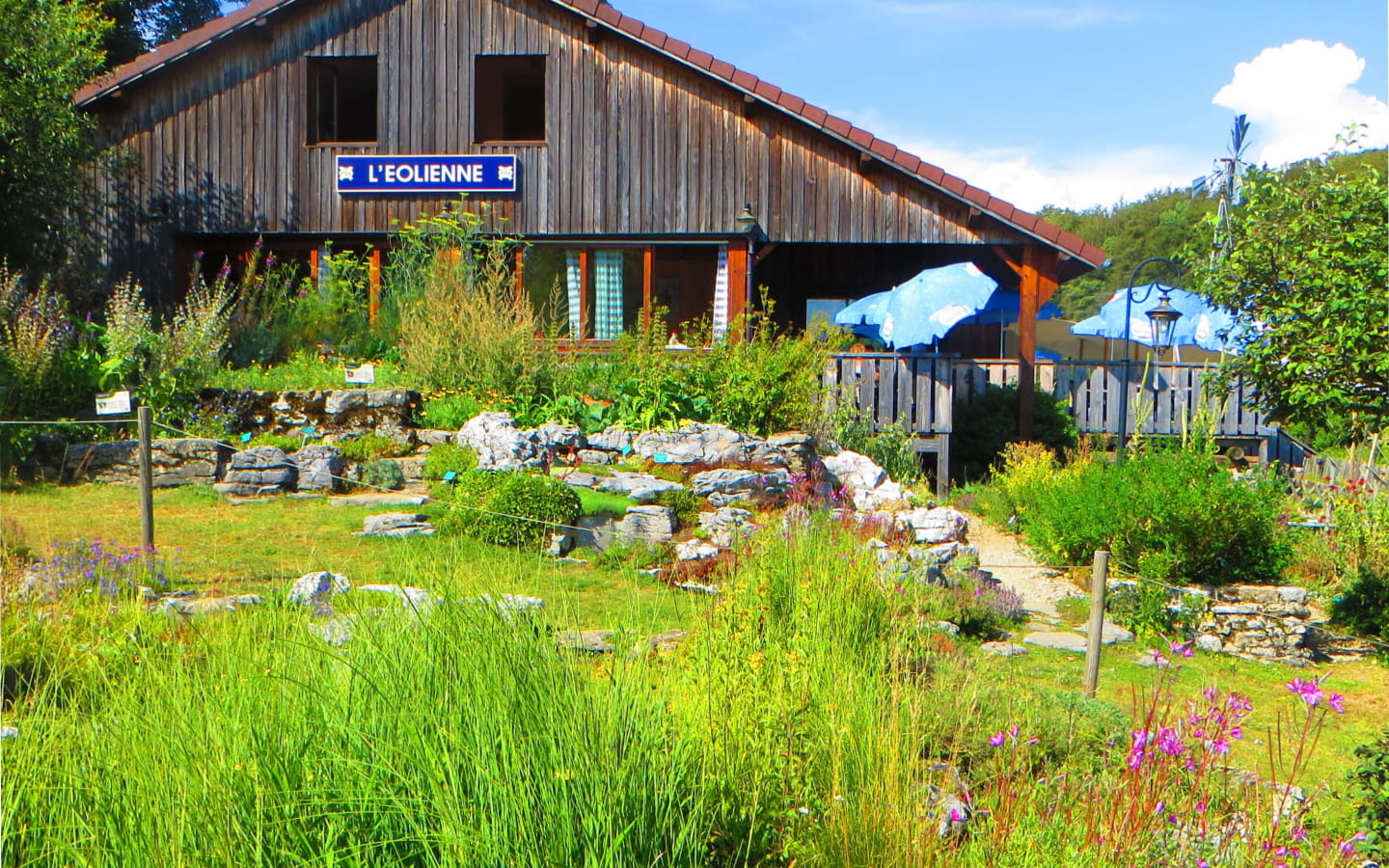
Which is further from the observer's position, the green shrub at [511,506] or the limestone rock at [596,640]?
the green shrub at [511,506]

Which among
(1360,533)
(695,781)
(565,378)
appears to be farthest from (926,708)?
(565,378)

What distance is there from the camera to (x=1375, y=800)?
173 inches

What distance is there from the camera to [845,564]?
6.46m

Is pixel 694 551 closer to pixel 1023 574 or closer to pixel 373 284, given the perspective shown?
pixel 1023 574

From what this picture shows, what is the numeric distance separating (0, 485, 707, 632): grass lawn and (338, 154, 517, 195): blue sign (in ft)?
25.9

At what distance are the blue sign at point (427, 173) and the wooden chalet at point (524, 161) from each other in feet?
0.09

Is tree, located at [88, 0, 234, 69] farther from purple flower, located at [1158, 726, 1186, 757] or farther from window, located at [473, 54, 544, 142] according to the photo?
purple flower, located at [1158, 726, 1186, 757]

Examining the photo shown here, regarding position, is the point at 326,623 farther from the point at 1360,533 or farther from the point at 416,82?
the point at 416,82

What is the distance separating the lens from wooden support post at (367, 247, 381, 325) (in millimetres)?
17406

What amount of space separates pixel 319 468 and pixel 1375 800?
30.8 ft

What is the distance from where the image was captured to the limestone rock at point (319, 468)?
11445 mm

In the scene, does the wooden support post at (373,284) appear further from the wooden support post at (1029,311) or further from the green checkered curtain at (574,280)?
the wooden support post at (1029,311)

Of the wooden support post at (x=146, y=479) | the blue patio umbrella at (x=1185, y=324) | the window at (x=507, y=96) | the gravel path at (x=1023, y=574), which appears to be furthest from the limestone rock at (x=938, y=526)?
the window at (x=507, y=96)

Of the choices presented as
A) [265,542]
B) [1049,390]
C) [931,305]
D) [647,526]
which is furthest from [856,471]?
[265,542]
